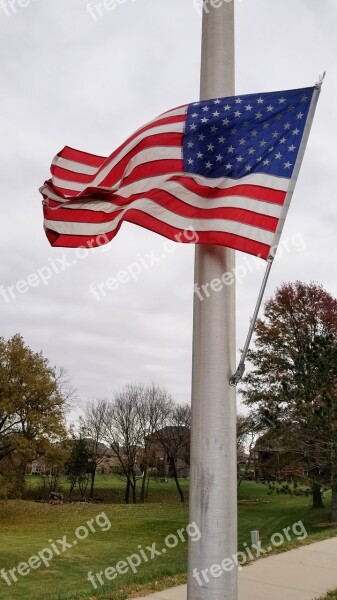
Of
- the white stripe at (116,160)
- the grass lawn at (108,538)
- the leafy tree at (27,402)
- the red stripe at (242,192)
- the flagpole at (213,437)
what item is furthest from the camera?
the leafy tree at (27,402)

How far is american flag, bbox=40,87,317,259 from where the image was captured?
462cm

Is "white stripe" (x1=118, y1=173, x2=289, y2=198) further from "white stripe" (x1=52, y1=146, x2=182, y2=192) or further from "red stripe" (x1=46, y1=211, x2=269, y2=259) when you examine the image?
"red stripe" (x1=46, y1=211, x2=269, y2=259)

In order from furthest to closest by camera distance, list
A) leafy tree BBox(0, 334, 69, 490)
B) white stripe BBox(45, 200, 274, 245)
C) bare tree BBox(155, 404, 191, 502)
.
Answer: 1. bare tree BBox(155, 404, 191, 502)
2. leafy tree BBox(0, 334, 69, 490)
3. white stripe BBox(45, 200, 274, 245)

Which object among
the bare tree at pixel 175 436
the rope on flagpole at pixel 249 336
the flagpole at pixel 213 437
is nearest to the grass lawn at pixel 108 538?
the flagpole at pixel 213 437

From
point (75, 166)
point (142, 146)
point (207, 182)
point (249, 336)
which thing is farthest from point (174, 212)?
point (75, 166)

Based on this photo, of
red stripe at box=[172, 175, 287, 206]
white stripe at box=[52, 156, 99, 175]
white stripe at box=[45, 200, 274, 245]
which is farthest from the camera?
white stripe at box=[52, 156, 99, 175]

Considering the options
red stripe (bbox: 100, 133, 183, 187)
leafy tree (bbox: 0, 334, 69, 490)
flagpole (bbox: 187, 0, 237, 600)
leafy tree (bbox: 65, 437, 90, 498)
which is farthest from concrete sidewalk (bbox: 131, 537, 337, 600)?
leafy tree (bbox: 65, 437, 90, 498)

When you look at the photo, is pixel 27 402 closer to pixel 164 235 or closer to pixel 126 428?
pixel 126 428

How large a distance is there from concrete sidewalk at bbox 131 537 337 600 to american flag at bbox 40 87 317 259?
14.4 feet

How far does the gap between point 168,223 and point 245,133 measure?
40.3 inches

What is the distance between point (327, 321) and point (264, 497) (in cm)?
1666

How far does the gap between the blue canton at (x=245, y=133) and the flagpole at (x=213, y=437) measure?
2.39ft

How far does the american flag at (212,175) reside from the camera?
462 cm

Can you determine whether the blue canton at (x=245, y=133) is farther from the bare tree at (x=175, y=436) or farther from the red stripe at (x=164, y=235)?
the bare tree at (x=175, y=436)
